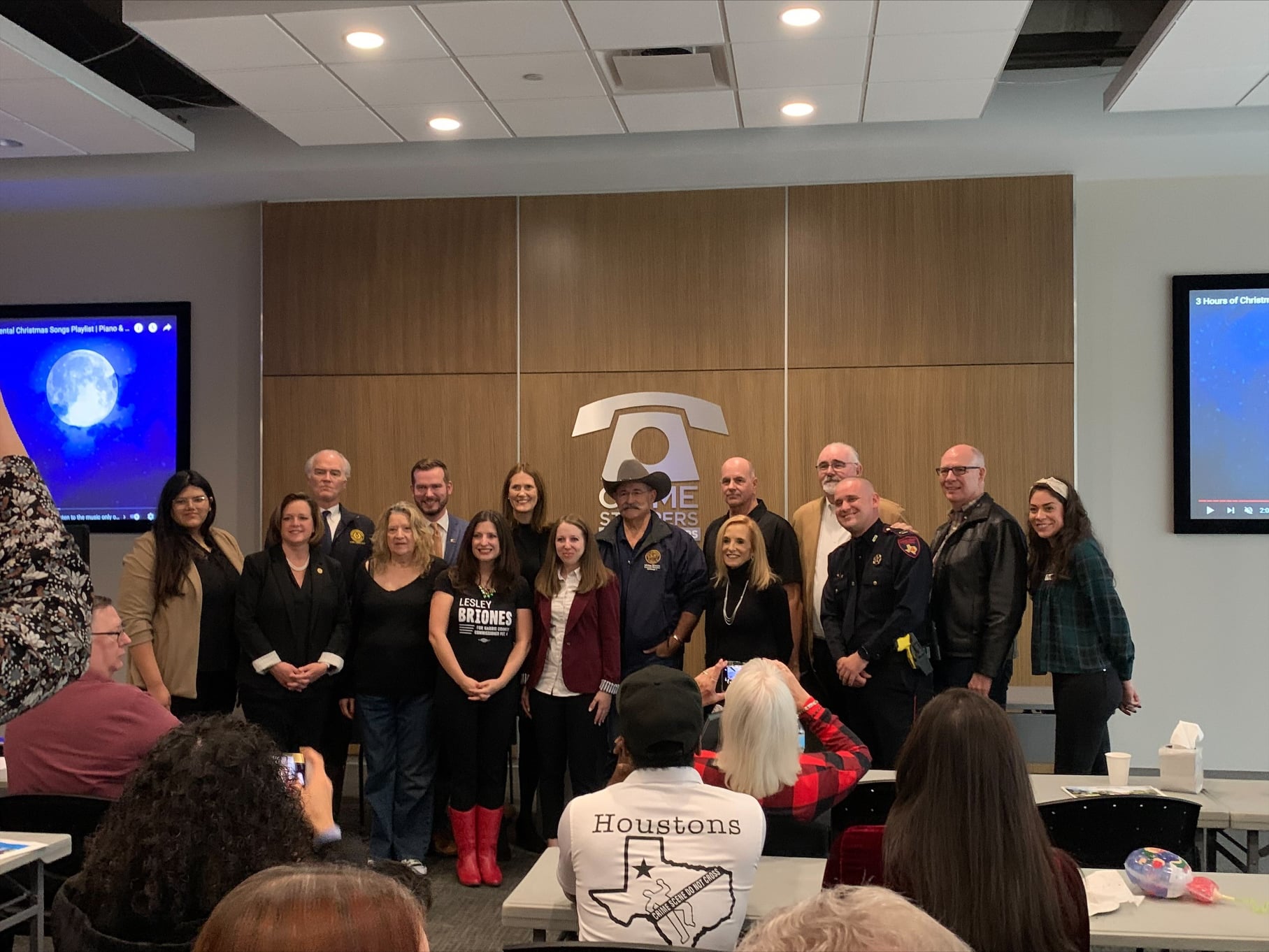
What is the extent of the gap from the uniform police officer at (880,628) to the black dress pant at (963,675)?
0.50ft

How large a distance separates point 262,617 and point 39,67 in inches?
96.4

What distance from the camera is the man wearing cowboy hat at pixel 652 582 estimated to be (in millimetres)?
5078

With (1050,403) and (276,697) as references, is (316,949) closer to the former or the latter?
(276,697)

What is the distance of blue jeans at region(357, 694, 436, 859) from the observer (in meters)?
4.88

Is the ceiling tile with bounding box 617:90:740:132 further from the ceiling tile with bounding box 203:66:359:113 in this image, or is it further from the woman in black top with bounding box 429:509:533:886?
the woman in black top with bounding box 429:509:533:886

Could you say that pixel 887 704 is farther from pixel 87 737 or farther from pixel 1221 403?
pixel 1221 403

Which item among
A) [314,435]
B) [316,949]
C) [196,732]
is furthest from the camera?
[314,435]

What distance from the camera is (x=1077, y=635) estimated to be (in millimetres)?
4523

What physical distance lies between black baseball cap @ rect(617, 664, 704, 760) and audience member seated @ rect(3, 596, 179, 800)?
4.52 ft

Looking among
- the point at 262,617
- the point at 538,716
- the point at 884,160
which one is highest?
the point at 884,160

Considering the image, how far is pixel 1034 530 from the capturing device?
4828 millimetres

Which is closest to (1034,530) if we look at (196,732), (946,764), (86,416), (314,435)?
(946,764)

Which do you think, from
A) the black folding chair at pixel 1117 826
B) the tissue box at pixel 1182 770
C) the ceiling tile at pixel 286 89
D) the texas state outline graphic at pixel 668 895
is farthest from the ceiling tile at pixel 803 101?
the texas state outline graphic at pixel 668 895

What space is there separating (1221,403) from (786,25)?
11.6ft
